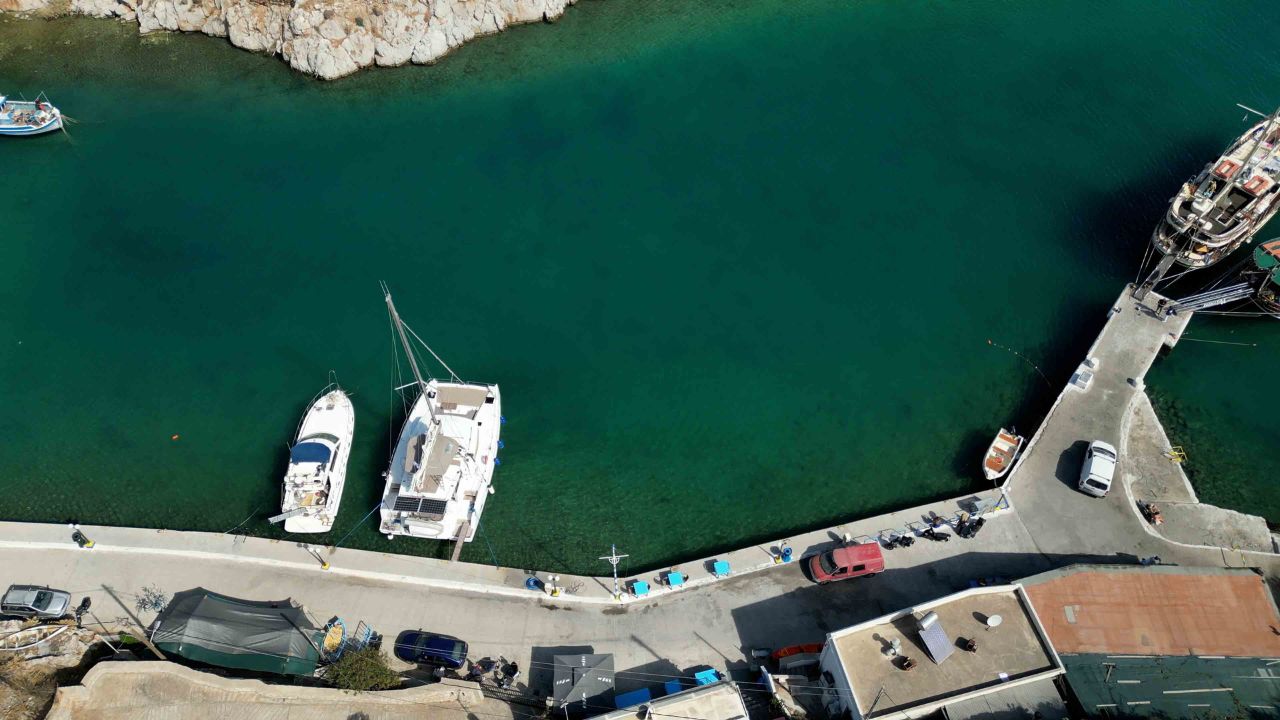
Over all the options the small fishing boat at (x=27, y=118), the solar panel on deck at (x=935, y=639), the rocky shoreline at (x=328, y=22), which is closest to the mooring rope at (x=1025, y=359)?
the solar panel on deck at (x=935, y=639)

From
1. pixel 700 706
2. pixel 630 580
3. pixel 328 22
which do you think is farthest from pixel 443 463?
pixel 328 22

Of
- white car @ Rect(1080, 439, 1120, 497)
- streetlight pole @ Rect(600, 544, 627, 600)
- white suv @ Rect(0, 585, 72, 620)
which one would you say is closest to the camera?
white suv @ Rect(0, 585, 72, 620)

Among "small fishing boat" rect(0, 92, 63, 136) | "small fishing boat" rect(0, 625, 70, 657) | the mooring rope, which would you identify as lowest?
"small fishing boat" rect(0, 625, 70, 657)

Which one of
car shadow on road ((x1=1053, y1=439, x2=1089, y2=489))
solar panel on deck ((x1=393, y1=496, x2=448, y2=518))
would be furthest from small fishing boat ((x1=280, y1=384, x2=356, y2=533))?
car shadow on road ((x1=1053, y1=439, x2=1089, y2=489))

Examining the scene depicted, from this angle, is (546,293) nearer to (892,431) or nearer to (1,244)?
(892,431)

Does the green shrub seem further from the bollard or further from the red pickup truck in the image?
the red pickup truck

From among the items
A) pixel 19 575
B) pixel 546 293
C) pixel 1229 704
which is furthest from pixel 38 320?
pixel 1229 704

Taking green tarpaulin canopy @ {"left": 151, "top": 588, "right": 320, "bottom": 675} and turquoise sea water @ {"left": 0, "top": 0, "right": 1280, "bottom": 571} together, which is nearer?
green tarpaulin canopy @ {"left": 151, "top": 588, "right": 320, "bottom": 675}
